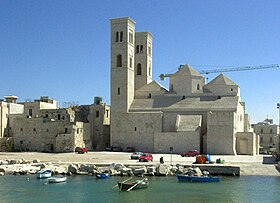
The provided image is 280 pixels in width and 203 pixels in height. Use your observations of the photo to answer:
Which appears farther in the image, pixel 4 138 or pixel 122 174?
pixel 4 138

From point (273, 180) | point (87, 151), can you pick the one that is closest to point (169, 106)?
point (87, 151)

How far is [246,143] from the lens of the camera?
5425 cm

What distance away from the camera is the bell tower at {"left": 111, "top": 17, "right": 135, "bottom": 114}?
58781 millimetres

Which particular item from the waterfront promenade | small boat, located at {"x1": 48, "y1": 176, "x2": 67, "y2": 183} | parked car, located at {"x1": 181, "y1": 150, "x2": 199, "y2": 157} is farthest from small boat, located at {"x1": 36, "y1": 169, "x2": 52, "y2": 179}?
parked car, located at {"x1": 181, "y1": 150, "x2": 199, "y2": 157}

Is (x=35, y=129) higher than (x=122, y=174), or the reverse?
(x=35, y=129)

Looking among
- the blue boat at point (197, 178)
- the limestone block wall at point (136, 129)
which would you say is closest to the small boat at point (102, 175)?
the blue boat at point (197, 178)

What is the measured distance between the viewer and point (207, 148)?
175 ft

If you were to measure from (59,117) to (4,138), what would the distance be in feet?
24.7

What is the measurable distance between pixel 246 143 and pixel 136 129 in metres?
14.0

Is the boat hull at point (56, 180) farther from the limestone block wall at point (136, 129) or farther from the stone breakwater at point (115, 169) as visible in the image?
the limestone block wall at point (136, 129)

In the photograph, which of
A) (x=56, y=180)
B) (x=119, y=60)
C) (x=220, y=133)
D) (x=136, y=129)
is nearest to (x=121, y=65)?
(x=119, y=60)

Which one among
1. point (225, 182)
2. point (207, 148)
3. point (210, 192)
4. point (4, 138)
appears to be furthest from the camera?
point (4, 138)

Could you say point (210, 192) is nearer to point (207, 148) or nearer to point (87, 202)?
point (87, 202)

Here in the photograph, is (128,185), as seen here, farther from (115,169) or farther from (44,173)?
(44,173)
